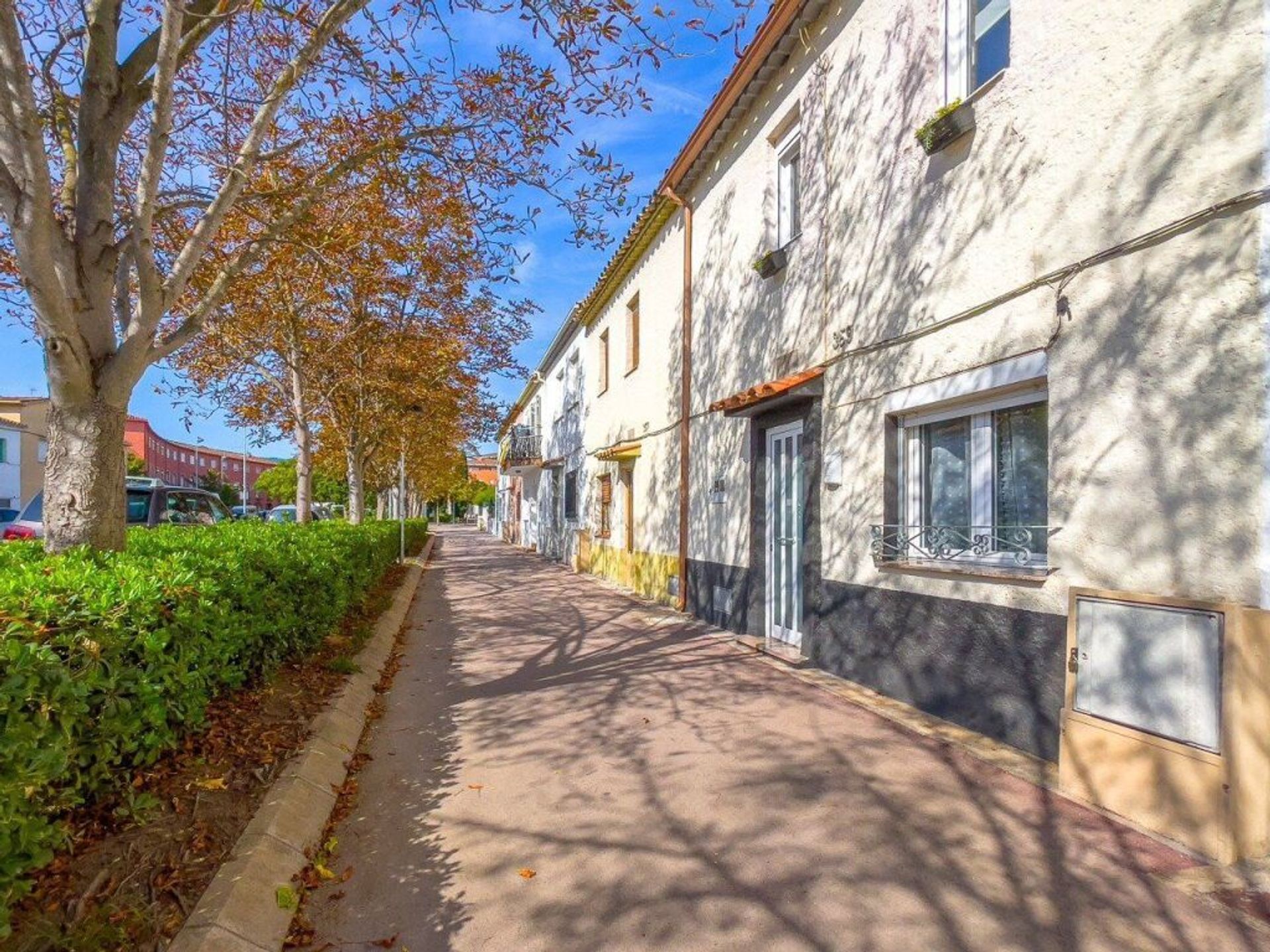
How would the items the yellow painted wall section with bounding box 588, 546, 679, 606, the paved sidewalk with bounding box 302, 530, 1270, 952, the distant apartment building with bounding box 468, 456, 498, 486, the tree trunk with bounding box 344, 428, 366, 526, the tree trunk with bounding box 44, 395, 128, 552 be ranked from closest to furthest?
the paved sidewalk with bounding box 302, 530, 1270, 952 → the tree trunk with bounding box 44, 395, 128, 552 → the yellow painted wall section with bounding box 588, 546, 679, 606 → the tree trunk with bounding box 344, 428, 366, 526 → the distant apartment building with bounding box 468, 456, 498, 486

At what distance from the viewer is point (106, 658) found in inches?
106

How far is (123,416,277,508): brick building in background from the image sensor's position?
215 feet

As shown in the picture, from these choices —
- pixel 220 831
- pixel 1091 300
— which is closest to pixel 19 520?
pixel 220 831

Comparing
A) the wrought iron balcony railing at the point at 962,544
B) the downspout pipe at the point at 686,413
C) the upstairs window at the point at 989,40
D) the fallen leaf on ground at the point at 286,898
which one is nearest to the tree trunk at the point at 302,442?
the downspout pipe at the point at 686,413

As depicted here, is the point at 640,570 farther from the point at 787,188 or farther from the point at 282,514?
the point at 282,514

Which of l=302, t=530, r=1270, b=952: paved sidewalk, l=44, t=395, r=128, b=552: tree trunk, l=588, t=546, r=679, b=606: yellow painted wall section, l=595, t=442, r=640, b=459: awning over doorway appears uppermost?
l=595, t=442, r=640, b=459: awning over doorway

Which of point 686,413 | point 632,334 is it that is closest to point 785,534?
point 686,413

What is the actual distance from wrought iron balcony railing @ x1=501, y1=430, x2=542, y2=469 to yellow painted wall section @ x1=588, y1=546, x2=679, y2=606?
9.13 metres

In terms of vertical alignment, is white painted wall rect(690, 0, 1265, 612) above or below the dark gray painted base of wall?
above

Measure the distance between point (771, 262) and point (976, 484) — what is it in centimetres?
358

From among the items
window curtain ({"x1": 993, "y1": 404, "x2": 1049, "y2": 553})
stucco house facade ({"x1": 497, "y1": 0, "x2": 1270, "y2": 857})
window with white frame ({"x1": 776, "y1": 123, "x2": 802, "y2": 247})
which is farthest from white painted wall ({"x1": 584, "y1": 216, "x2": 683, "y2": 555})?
window curtain ({"x1": 993, "y1": 404, "x2": 1049, "y2": 553})

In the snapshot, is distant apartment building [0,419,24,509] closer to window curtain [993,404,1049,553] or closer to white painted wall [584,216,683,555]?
white painted wall [584,216,683,555]

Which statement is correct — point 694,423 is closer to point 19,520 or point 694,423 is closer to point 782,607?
point 782,607

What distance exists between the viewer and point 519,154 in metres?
6.24
